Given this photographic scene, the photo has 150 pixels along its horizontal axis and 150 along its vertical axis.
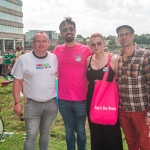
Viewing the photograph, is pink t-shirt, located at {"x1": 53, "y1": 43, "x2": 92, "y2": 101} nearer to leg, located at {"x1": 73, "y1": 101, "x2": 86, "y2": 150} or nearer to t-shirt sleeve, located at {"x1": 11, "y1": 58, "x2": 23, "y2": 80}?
leg, located at {"x1": 73, "y1": 101, "x2": 86, "y2": 150}

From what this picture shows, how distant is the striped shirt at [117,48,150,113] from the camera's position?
3.14 metres

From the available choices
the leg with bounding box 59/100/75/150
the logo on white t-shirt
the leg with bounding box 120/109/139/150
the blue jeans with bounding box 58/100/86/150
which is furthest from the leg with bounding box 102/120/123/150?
the logo on white t-shirt

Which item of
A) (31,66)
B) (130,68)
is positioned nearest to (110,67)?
(130,68)

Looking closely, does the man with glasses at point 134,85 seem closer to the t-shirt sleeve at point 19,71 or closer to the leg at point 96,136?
Answer: the leg at point 96,136

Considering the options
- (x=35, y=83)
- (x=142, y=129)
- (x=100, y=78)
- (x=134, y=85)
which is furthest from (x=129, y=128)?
(x=35, y=83)

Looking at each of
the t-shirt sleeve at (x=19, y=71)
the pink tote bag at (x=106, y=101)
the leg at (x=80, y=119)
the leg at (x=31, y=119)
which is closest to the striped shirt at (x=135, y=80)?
the pink tote bag at (x=106, y=101)

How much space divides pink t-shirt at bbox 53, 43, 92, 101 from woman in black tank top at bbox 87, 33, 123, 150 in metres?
0.13

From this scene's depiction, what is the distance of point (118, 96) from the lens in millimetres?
3369

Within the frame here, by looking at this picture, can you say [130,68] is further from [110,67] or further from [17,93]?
[17,93]

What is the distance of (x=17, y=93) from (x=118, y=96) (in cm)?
150

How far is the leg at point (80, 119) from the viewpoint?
11.9 ft

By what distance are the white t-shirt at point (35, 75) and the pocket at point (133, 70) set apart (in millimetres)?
1122

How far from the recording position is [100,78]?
132 inches

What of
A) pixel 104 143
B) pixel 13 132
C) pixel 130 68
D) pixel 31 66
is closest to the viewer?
pixel 130 68
